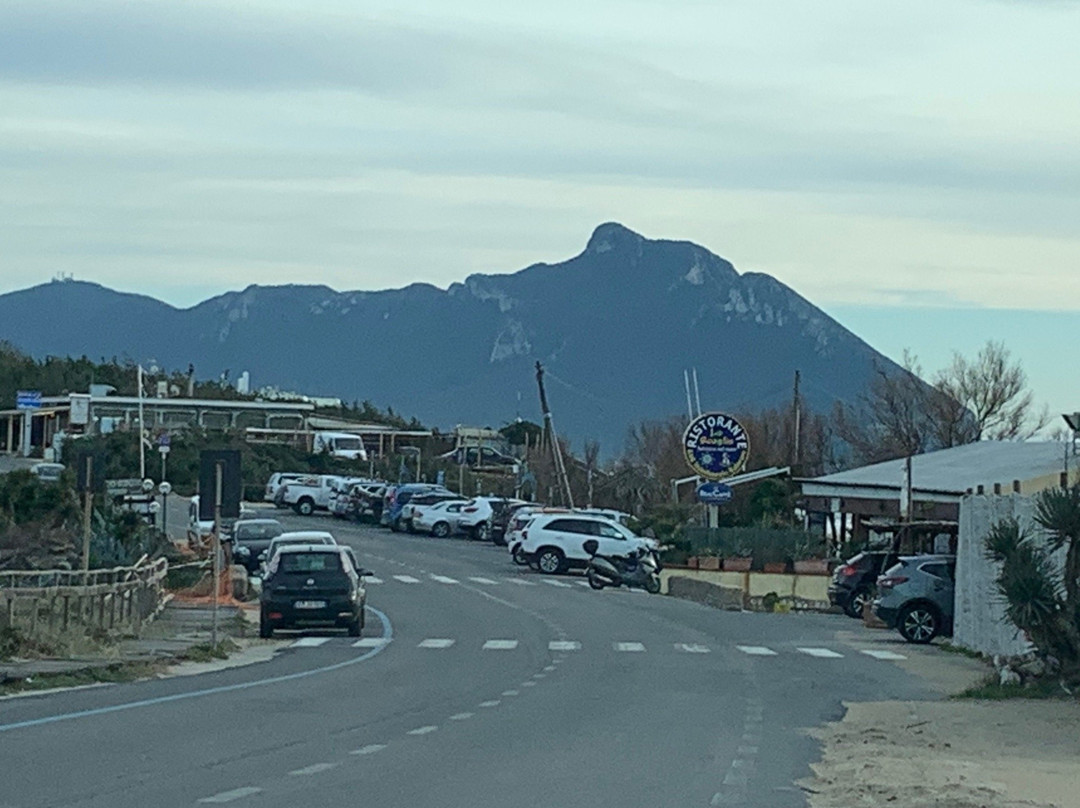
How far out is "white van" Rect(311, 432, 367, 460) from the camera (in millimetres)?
100688

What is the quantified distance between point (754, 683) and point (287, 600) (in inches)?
397

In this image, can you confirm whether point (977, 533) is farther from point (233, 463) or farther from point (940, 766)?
point (940, 766)

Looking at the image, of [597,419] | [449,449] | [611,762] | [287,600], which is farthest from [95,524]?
[597,419]

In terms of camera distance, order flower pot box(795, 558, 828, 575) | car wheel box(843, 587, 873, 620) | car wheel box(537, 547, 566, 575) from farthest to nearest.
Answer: car wheel box(537, 547, 566, 575), flower pot box(795, 558, 828, 575), car wheel box(843, 587, 873, 620)

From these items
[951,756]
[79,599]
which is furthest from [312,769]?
[79,599]

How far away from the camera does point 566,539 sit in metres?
54.0

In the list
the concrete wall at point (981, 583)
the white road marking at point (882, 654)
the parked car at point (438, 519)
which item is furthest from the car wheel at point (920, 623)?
the parked car at point (438, 519)

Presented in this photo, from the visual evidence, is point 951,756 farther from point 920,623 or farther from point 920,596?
point 920,623

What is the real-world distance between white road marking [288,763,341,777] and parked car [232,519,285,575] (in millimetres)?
34687

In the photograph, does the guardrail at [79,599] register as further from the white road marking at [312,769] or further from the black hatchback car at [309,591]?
the white road marking at [312,769]

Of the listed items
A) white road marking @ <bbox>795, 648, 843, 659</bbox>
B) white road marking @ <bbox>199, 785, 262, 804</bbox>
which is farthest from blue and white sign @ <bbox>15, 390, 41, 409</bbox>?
white road marking @ <bbox>199, 785, 262, 804</bbox>

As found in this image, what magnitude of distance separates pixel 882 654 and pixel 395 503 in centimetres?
4389

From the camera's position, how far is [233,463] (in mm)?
27438

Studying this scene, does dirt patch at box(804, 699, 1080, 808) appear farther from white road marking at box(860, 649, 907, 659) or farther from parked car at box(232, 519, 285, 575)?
parked car at box(232, 519, 285, 575)
